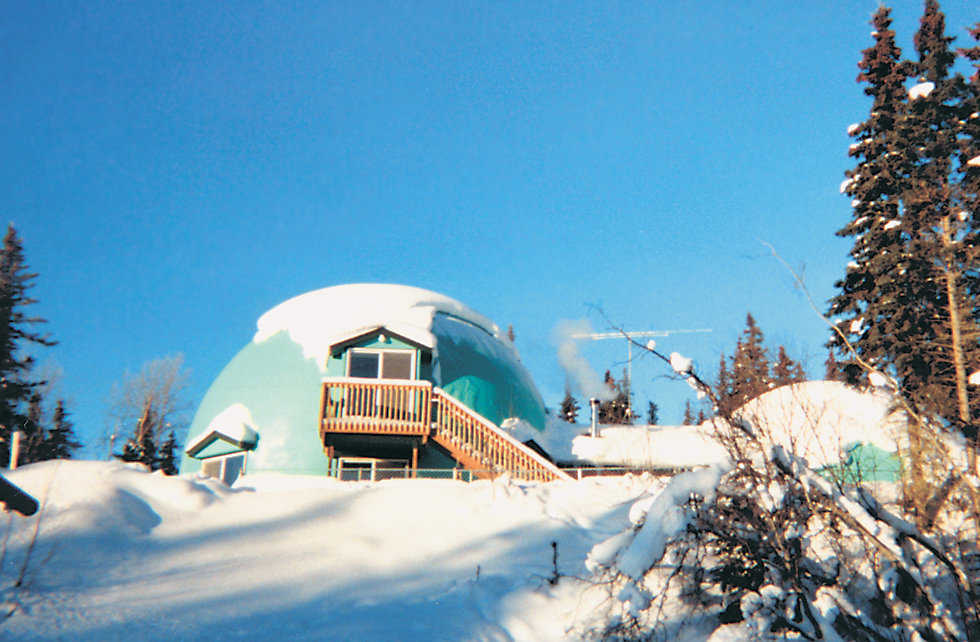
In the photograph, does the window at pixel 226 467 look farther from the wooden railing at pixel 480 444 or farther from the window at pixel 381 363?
the wooden railing at pixel 480 444

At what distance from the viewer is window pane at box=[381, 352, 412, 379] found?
62.6ft

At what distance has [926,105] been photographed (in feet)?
61.9

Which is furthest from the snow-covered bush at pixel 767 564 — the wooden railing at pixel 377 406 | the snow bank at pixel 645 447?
the snow bank at pixel 645 447

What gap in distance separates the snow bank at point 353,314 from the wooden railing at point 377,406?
224 cm

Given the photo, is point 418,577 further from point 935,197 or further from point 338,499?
point 935,197

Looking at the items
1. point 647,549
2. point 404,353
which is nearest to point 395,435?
point 404,353

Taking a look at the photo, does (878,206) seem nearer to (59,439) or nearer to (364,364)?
(364,364)

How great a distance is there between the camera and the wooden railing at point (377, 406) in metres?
16.5

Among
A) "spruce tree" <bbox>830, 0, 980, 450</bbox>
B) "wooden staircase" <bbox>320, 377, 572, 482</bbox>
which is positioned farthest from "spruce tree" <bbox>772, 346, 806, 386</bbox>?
"spruce tree" <bbox>830, 0, 980, 450</bbox>

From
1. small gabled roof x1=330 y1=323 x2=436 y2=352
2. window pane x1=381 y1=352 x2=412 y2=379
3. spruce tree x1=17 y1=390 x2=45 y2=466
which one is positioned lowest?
spruce tree x1=17 y1=390 x2=45 y2=466

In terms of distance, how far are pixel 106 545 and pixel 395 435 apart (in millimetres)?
10270

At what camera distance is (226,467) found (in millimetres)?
19391

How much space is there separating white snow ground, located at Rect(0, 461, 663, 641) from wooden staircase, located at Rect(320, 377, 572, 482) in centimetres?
659

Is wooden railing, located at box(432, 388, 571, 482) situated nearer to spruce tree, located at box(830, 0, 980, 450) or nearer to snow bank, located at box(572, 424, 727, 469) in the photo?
snow bank, located at box(572, 424, 727, 469)
